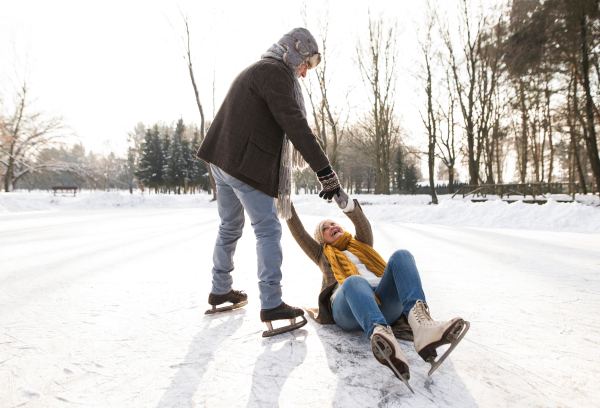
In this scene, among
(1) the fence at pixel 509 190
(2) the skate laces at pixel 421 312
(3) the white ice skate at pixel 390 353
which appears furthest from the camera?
(1) the fence at pixel 509 190

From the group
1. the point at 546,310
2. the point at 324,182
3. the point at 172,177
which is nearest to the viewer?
the point at 324,182

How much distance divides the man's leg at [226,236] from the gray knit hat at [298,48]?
87 centimetres

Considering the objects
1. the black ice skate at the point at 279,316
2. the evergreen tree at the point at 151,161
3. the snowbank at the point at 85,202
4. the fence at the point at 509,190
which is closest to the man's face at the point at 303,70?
the black ice skate at the point at 279,316

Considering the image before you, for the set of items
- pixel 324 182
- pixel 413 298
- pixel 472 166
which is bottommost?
pixel 413 298

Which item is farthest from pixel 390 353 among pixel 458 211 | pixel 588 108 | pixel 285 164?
pixel 588 108

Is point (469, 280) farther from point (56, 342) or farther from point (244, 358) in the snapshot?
point (56, 342)

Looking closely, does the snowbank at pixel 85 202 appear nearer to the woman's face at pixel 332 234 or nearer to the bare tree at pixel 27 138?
the bare tree at pixel 27 138

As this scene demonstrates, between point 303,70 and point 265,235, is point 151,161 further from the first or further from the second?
point 265,235

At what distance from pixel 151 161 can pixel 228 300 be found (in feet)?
132

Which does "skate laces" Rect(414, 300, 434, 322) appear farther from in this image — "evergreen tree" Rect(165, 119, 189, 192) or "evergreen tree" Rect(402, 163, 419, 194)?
"evergreen tree" Rect(165, 119, 189, 192)

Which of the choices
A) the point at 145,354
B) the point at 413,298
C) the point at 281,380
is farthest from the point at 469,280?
the point at 145,354

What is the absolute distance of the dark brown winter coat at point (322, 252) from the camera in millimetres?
1814

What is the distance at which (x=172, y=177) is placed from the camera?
37.7 metres

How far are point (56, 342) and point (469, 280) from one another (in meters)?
2.95
